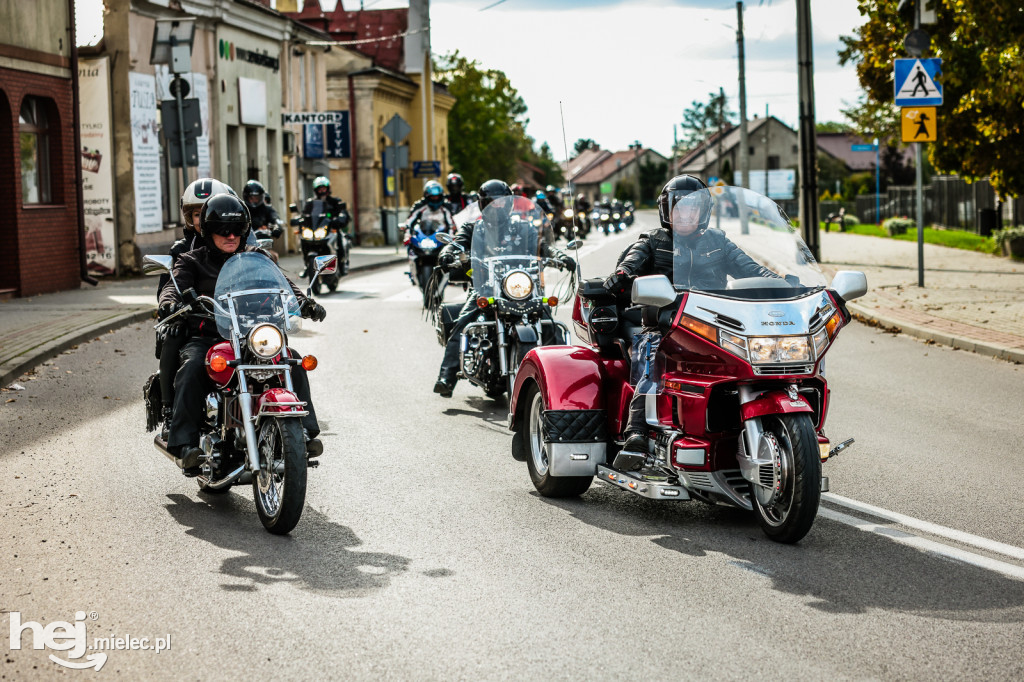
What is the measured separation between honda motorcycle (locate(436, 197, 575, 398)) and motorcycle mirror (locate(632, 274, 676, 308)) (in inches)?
157

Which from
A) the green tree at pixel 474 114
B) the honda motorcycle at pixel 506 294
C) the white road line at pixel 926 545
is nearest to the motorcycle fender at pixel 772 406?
the white road line at pixel 926 545

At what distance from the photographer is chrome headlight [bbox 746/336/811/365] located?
609 cm

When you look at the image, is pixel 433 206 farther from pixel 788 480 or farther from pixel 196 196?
pixel 788 480

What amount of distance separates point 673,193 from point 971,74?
16.8 metres

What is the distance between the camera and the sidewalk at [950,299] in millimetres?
14555

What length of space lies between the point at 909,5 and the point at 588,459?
1922 centimetres

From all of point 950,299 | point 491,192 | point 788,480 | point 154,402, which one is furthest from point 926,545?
point 950,299

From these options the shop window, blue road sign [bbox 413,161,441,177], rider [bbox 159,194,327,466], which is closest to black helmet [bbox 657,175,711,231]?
rider [bbox 159,194,327,466]

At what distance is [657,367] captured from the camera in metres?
6.73

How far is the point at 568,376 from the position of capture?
733 centimetres

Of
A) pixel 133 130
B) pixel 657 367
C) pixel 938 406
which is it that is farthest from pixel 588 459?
pixel 133 130

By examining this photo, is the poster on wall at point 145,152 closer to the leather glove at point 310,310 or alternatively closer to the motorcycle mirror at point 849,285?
the leather glove at point 310,310

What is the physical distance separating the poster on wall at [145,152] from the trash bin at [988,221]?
2054 centimetres

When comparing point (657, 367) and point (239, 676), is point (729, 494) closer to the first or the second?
point (657, 367)
